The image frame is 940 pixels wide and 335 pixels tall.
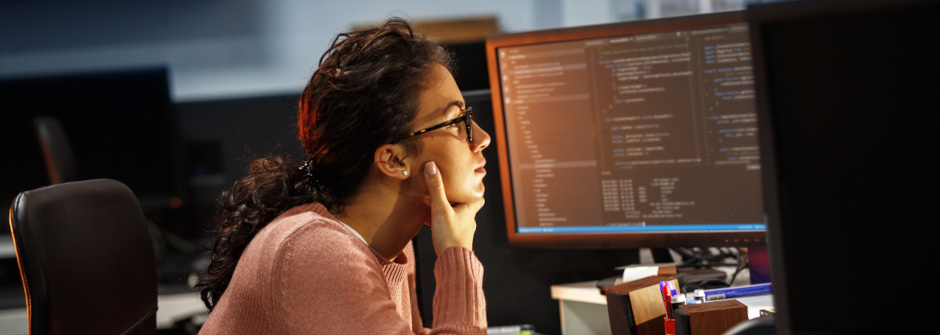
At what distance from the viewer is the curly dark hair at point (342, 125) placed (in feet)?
3.19

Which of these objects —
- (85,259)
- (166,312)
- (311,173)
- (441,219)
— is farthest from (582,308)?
(166,312)

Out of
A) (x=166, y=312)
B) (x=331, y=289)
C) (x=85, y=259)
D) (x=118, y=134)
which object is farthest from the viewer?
(x=118, y=134)

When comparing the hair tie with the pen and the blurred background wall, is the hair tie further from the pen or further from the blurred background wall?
the blurred background wall

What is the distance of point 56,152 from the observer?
111 inches

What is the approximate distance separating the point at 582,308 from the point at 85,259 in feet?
2.71

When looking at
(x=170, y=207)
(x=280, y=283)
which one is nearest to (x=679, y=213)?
(x=280, y=283)

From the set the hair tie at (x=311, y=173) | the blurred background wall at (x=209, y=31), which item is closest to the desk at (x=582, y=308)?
the hair tie at (x=311, y=173)

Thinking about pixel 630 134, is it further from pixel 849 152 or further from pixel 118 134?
pixel 118 134

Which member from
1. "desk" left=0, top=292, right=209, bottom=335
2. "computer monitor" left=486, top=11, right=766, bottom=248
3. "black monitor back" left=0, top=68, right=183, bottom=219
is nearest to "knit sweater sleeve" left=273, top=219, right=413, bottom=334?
"computer monitor" left=486, top=11, right=766, bottom=248

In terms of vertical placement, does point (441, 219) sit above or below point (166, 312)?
above

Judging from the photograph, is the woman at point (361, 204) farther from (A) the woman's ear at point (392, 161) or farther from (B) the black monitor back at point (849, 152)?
(B) the black monitor back at point (849, 152)

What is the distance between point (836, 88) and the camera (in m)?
0.50

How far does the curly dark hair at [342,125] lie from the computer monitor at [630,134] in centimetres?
Result: 23

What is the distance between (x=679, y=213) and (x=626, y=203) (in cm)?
9
